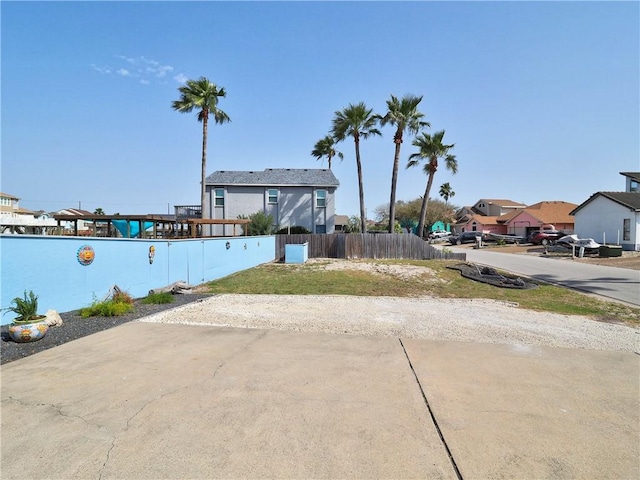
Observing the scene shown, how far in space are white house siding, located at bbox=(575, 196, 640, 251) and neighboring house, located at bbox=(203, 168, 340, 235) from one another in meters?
24.2

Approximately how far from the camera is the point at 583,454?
2.79 m

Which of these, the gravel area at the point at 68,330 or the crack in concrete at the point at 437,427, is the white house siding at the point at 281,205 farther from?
the crack in concrete at the point at 437,427

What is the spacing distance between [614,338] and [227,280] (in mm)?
11665

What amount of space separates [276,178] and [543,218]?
1520 inches

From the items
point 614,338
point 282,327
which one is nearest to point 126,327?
point 282,327

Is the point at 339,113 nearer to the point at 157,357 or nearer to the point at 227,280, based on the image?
the point at 227,280

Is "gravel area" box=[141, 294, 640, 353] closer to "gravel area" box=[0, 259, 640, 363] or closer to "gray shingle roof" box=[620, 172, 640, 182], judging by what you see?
"gravel area" box=[0, 259, 640, 363]

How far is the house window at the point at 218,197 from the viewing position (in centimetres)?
2861

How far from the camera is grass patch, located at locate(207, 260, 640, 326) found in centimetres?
941

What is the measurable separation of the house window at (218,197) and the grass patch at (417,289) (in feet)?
46.8

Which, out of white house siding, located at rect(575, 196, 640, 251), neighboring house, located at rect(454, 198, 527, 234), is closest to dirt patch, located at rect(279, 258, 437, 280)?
white house siding, located at rect(575, 196, 640, 251)

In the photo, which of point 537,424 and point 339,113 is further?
point 339,113

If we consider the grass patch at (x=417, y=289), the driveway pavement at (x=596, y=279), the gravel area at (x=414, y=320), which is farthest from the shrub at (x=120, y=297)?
the driveway pavement at (x=596, y=279)

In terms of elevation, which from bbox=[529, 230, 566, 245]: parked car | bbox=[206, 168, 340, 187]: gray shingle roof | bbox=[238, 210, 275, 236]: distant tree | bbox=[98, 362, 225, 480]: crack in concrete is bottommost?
bbox=[98, 362, 225, 480]: crack in concrete
